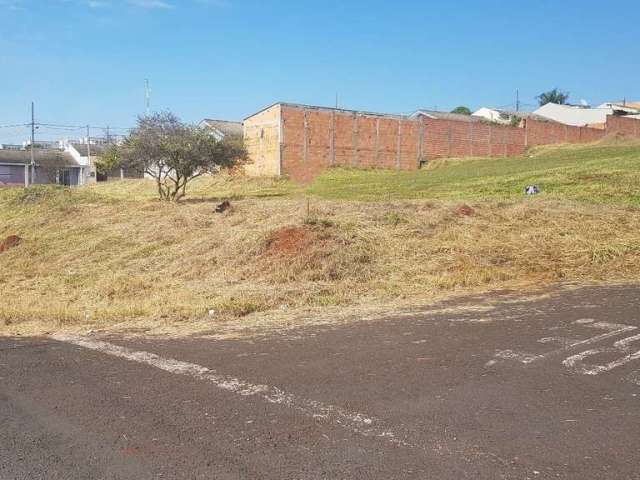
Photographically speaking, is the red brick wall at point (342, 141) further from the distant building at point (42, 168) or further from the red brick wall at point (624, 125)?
the distant building at point (42, 168)

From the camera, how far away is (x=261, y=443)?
13.4 ft

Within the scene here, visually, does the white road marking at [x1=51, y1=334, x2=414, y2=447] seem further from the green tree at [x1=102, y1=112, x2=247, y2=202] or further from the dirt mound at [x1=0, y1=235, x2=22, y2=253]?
the green tree at [x1=102, y1=112, x2=247, y2=202]

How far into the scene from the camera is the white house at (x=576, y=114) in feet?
233

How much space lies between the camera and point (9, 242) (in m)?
18.2

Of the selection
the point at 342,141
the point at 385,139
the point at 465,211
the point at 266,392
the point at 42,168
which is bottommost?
the point at 266,392

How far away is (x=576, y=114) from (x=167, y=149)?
6191 centimetres

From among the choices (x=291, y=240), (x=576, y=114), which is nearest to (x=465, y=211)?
(x=291, y=240)

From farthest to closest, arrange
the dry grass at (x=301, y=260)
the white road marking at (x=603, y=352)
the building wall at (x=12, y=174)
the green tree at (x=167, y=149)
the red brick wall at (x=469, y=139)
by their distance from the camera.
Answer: the building wall at (x=12, y=174) → the red brick wall at (x=469, y=139) → the green tree at (x=167, y=149) → the dry grass at (x=301, y=260) → the white road marking at (x=603, y=352)

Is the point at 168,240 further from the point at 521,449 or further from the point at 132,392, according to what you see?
the point at 521,449

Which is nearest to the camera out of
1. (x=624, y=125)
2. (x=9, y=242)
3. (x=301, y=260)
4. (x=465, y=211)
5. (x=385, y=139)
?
(x=301, y=260)

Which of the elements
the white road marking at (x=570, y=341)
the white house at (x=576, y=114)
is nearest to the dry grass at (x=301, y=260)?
the white road marking at (x=570, y=341)

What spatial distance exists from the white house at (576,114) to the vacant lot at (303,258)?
57837mm

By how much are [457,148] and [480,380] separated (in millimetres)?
46985

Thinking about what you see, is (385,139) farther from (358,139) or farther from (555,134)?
(555,134)
